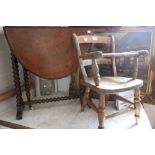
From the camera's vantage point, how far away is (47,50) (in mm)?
1669

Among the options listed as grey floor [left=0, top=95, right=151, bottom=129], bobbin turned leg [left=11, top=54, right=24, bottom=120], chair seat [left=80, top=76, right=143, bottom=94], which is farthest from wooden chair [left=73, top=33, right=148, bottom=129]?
bobbin turned leg [left=11, top=54, right=24, bottom=120]

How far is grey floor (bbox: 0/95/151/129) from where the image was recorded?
1.69 meters

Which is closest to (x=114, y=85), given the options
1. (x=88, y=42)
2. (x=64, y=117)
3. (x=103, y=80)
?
(x=103, y=80)

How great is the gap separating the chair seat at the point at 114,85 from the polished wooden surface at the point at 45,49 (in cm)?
29

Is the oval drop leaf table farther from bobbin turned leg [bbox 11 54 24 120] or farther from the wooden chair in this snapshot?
the wooden chair

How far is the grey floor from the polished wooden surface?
415 mm

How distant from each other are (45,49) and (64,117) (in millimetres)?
669

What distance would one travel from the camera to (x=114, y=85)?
1.49m

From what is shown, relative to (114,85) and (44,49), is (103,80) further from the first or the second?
(44,49)

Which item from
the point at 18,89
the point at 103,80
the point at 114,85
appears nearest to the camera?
the point at 114,85

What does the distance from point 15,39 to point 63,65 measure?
0.46 m

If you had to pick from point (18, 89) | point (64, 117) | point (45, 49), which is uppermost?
point (45, 49)
